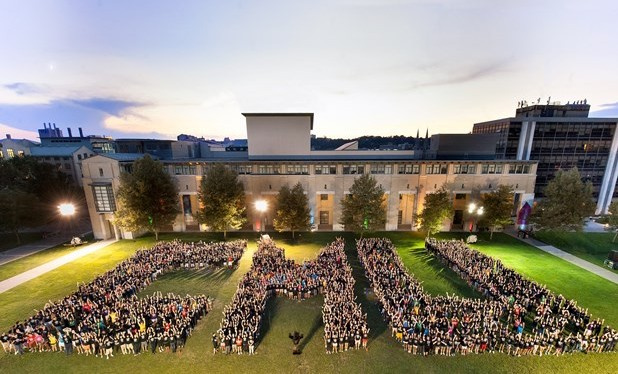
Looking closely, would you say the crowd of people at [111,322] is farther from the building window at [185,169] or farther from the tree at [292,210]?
the building window at [185,169]

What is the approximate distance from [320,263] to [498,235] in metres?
29.5

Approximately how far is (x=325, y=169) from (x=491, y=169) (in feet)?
80.6

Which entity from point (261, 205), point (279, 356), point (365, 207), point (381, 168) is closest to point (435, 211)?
point (365, 207)

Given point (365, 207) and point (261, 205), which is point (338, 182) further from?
point (261, 205)

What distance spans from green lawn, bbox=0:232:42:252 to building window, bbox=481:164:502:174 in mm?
66618

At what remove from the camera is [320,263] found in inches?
952

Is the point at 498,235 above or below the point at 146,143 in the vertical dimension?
below

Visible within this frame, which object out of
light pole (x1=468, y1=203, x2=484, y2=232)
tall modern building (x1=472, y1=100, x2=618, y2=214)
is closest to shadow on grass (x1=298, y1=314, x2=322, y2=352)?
light pole (x1=468, y1=203, x2=484, y2=232)

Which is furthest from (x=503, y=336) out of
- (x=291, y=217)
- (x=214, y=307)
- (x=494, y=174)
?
(x=494, y=174)

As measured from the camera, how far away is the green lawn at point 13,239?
34.5m

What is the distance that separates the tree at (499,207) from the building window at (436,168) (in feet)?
22.3

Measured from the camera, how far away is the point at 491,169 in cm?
3709

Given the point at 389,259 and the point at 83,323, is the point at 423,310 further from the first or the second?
the point at 83,323

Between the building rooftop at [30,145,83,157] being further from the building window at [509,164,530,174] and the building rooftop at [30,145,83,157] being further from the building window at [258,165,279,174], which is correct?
the building window at [509,164,530,174]
